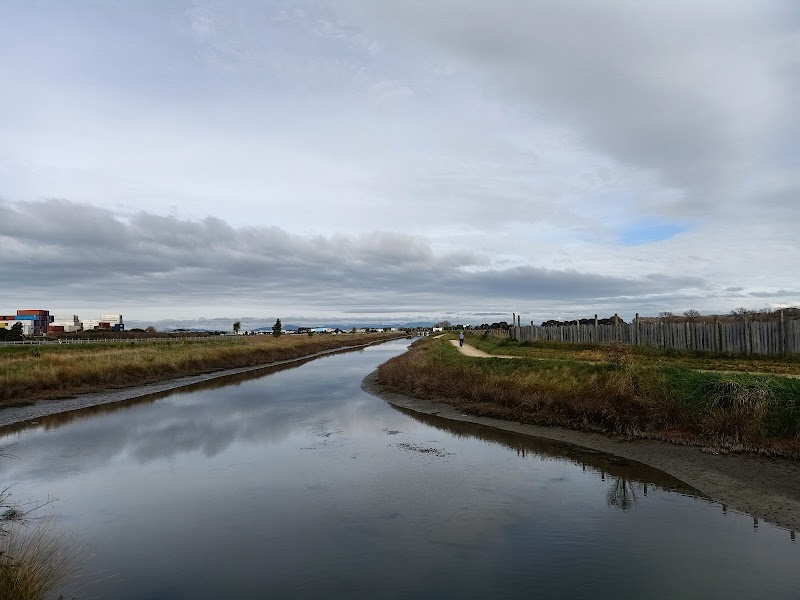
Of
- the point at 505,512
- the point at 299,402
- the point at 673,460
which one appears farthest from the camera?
the point at 299,402

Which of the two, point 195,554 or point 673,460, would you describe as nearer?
point 195,554

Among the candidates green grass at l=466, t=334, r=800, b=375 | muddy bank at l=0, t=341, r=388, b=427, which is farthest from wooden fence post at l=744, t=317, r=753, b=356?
muddy bank at l=0, t=341, r=388, b=427

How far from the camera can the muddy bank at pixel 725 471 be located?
1123cm

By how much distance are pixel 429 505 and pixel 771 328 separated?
21593 millimetres

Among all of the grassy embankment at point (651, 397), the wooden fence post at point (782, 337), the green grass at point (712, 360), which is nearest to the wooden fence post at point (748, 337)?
the green grass at point (712, 360)

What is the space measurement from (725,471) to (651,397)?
4742 mm

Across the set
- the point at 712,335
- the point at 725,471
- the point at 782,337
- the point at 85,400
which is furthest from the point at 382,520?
the point at 85,400

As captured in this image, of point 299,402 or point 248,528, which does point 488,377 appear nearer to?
point 299,402

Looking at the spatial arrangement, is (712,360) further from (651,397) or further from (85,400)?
(85,400)

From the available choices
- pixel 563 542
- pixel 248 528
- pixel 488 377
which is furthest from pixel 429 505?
pixel 488 377

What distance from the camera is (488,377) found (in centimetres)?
2567

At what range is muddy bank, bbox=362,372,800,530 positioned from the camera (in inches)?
442

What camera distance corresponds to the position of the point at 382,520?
35.6ft

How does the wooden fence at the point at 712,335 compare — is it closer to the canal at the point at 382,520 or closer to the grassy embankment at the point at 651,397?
the grassy embankment at the point at 651,397
